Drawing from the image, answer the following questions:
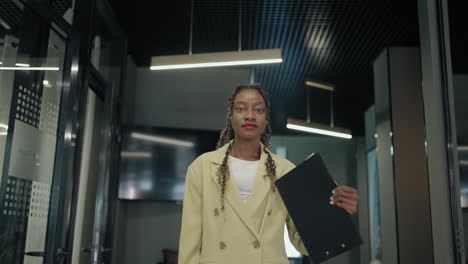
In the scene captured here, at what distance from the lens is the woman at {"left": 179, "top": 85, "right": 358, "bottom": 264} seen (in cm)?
164

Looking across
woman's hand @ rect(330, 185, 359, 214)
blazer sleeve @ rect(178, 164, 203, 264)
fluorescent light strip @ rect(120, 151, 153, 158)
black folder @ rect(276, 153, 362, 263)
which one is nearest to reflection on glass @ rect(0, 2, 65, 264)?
blazer sleeve @ rect(178, 164, 203, 264)

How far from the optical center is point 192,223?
171 centimetres

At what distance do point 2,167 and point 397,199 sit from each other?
3.55 meters

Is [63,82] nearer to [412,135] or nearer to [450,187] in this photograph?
[450,187]

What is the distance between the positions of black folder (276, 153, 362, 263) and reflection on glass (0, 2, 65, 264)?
156 cm

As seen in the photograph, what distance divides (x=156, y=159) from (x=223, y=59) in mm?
1615

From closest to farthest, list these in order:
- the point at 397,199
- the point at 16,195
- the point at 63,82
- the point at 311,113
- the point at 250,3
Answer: the point at 16,195 < the point at 63,82 < the point at 397,199 < the point at 250,3 < the point at 311,113

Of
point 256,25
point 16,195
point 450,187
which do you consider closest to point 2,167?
point 16,195

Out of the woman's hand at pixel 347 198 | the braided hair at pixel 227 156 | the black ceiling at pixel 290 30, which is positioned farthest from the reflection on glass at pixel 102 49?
the woman's hand at pixel 347 198

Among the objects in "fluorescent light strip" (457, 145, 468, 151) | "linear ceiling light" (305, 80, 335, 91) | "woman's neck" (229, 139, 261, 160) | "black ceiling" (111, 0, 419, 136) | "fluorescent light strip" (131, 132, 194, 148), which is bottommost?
"woman's neck" (229, 139, 261, 160)

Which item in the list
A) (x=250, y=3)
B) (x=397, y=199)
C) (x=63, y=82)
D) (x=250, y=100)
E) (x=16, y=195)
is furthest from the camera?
(x=250, y=3)

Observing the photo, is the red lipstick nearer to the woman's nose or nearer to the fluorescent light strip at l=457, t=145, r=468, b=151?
the woman's nose

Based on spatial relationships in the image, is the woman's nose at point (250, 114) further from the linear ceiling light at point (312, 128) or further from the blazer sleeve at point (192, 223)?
the linear ceiling light at point (312, 128)

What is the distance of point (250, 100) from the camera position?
5.92 ft
